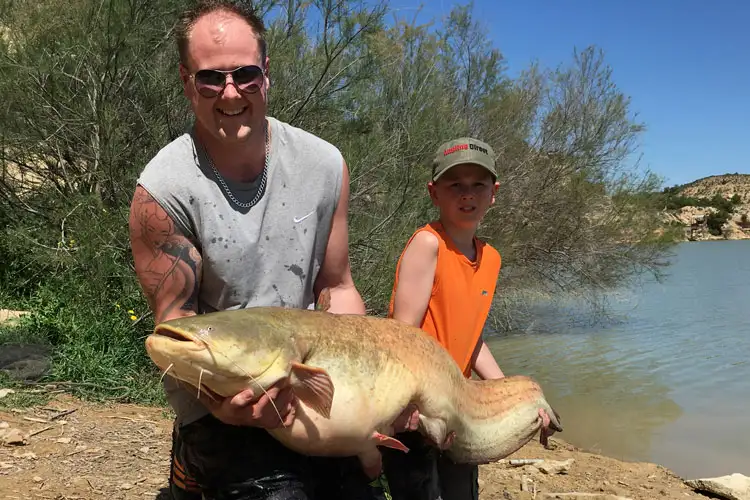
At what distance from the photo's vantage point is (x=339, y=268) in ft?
8.72

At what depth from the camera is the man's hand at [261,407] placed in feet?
6.09

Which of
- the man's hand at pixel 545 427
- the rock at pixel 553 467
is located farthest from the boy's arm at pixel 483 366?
the rock at pixel 553 467

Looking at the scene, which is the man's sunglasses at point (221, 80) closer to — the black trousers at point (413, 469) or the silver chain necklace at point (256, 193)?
the silver chain necklace at point (256, 193)

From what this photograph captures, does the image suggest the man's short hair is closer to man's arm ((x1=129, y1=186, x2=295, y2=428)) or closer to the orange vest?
man's arm ((x1=129, y1=186, x2=295, y2=428))

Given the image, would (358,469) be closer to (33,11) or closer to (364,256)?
(364,256)

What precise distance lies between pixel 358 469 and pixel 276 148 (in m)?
1.26

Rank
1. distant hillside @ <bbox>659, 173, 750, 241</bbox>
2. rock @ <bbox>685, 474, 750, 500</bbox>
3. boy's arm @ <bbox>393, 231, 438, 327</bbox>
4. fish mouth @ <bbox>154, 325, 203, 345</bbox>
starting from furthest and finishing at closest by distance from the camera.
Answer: distant hillside @ <bbox>659, 173, 750, 241</bbox>, rock @ <bbox>685, 474, 750, 500</bbox>, boy's arm @ <bbox>393, 231, 438, 327</bbox>, fish mouth @ <bbox>154, 325, 203, 345</bbox>

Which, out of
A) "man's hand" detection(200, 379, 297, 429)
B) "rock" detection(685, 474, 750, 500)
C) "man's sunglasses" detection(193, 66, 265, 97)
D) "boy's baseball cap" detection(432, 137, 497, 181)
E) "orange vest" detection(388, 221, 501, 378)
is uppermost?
"man's sunglasses" detection(193, 66, 265, 97)

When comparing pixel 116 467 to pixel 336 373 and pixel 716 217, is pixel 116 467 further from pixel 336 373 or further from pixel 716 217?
pixel 716 217

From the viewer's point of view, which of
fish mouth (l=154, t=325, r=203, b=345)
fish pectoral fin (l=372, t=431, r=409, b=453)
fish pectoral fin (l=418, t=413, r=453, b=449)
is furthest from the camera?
fish pectoral fin (l=418, t=413, r=453, b=449)

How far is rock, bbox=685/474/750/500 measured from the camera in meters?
5.68

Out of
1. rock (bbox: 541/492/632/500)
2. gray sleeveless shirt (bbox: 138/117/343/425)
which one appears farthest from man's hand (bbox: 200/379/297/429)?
rock (bbox: 541/492/632/500)

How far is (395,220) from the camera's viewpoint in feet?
28.2

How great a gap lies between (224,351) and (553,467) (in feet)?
16.6
